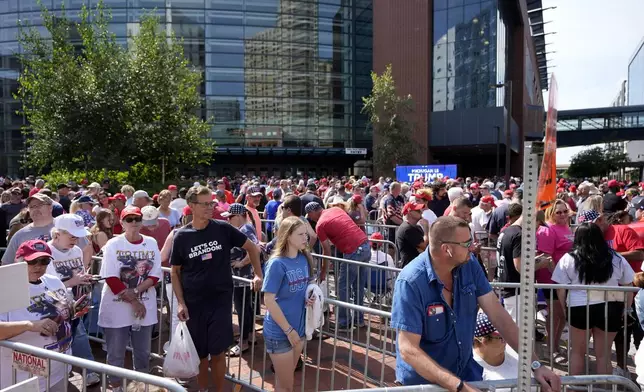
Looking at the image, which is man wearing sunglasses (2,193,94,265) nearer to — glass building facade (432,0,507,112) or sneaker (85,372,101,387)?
sneaker (85,372,101,387)

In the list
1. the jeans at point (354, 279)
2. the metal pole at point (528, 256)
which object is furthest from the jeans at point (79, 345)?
the metal pole at point (528, 256)

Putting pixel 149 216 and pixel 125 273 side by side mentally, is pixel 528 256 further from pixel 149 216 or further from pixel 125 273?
pixel 149 216

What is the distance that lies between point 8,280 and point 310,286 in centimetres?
220

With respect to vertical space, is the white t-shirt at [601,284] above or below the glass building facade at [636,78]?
below

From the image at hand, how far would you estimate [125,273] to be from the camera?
4848 millimetres

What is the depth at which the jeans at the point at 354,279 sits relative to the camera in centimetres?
704

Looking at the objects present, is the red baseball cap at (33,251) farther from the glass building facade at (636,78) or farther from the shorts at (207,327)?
the glass building facade at (636,78)

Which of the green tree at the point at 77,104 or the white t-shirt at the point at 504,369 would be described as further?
the green tree at the point at 77,104

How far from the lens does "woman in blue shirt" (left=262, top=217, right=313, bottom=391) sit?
4.11 meters

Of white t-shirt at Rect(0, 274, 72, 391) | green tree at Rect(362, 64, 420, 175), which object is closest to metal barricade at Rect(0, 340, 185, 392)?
white t-shirt at Rect(0, 274, 72, 391)

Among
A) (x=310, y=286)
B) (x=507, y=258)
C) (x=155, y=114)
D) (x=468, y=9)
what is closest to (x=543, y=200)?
(x=310, y=286)

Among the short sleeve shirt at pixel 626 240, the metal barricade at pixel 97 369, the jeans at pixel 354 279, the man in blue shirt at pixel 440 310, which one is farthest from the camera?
the jeans at pixel 354 279

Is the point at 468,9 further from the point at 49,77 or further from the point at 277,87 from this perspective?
the point at 49,77

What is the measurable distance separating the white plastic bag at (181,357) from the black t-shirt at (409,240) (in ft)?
10.3
